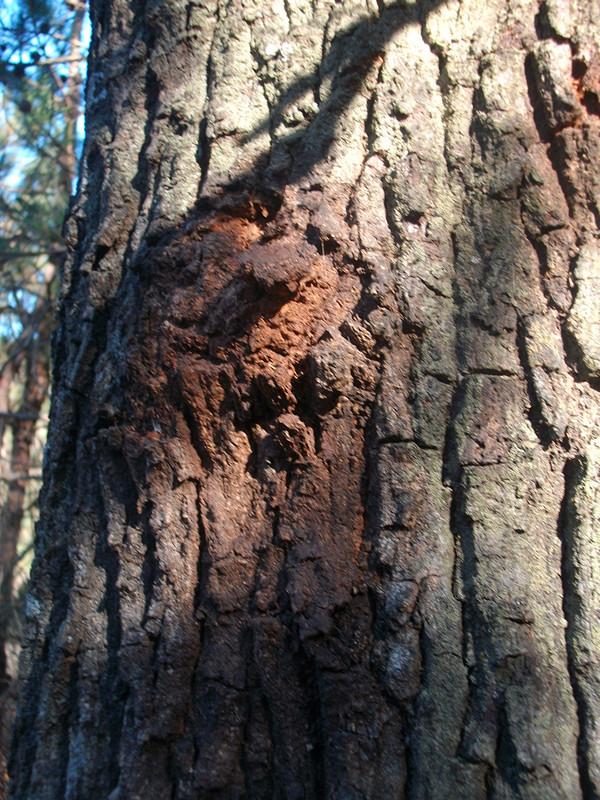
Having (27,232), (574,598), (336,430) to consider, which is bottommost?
(574,598)

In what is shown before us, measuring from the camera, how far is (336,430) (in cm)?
124

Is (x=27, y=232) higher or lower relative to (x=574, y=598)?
higher

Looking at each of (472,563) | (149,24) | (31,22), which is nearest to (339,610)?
(472,563)

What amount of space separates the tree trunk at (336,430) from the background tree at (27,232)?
11.2 feet

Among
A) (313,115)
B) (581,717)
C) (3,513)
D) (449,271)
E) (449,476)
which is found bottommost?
(581,717)

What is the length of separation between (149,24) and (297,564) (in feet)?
3.40

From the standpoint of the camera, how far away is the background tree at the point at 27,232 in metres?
4.61

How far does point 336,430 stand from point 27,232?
520 cm

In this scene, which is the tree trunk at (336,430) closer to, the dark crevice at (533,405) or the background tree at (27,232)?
the dark crevice at (533,405)

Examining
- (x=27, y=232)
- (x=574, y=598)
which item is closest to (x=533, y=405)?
(x=574, y=598)

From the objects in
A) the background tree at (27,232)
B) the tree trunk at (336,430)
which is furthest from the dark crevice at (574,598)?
the background tree at (27,232)

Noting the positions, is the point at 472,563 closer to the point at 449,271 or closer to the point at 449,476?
the point at 449,476

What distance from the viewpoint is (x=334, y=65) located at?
1.40 meters

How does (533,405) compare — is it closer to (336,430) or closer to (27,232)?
(336,430)
